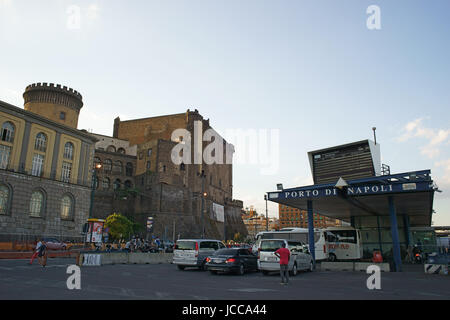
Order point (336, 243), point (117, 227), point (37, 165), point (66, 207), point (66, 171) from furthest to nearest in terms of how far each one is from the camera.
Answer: point (117, 227)
point (66, 171)
point (66, 207)
point (37, 165)
point (336, 243)

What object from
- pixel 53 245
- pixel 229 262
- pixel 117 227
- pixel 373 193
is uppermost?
pixel 373 193

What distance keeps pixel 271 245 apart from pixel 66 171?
37.7 m

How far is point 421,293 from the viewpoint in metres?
10.5

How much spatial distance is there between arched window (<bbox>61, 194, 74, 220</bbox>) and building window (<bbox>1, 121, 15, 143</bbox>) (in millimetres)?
9664

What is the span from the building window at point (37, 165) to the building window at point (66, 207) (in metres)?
4.63

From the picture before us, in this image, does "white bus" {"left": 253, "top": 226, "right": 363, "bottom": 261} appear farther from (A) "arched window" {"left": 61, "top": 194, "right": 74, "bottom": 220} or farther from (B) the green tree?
(A) "arched window" {"left": 61, "top": 194, "right": 74, "bottom": 220}

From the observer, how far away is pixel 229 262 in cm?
1681

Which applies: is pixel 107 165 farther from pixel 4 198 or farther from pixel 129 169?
pixel 4 198

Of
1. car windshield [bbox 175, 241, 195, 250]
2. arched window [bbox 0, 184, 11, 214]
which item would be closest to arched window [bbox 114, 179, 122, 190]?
arched window [bbox 0, 184, 11, 214]

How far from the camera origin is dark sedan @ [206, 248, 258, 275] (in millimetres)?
16766

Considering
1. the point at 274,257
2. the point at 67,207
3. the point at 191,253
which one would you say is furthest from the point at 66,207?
the point at 274,257
